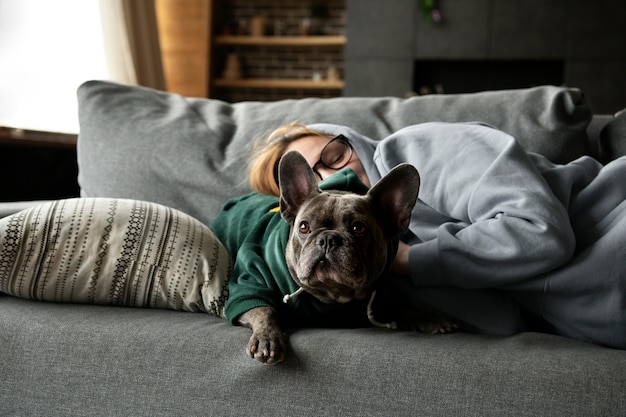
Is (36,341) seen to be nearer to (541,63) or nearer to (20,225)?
(20,225)

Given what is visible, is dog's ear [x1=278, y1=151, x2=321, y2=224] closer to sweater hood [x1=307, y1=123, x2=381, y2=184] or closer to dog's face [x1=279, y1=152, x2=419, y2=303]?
dog's face [x1=279, y1=152, x2=419, y2=303]

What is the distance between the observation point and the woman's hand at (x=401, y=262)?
1.50 metres

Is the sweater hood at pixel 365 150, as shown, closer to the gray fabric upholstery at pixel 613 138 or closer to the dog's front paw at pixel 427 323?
the dog's front paw at pixel 427 323

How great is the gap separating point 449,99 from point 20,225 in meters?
1.33

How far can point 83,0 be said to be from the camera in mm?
Result: 4715

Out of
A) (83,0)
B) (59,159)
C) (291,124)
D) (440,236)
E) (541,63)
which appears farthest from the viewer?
(541,63)

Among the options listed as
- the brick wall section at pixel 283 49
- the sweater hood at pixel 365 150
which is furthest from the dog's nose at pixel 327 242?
the brick wall section at pixel 283 49

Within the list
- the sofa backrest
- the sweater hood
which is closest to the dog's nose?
the sweater hood

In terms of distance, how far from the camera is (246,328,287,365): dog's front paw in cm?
122

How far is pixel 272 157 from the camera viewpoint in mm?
1812

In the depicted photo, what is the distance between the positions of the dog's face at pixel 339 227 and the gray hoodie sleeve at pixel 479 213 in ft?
0.50

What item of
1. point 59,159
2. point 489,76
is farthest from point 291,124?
point 489,76

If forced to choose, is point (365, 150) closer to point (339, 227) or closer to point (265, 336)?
point (339, 227)

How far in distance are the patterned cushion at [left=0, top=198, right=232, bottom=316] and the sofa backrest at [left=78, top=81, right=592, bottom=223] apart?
0.47m
